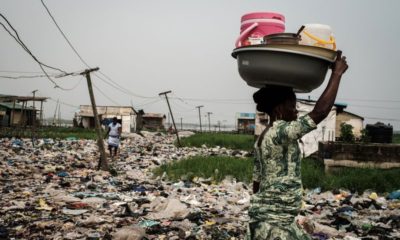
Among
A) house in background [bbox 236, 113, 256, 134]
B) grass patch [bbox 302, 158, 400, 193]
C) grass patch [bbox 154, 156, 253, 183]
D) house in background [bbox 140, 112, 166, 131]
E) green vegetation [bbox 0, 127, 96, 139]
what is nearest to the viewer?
grass patch [bbox 302, 158, 400, 193]

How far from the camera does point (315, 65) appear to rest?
205 cm

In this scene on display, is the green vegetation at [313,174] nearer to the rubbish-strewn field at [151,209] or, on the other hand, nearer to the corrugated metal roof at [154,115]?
the rubbish-strewn field at [151,209]

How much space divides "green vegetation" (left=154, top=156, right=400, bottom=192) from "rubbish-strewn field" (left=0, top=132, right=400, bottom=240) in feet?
1.27

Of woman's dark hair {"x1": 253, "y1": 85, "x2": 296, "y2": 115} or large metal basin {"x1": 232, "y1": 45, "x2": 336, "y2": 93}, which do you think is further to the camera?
woman's dark hair {"x1": 253, "y1": 85, "x2": 296, "y2": 115}

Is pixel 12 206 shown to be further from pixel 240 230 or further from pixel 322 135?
pixel 322 135

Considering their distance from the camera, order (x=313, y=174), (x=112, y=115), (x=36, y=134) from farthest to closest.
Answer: (x=112, y=115)
(x=36, y=134)
(x=313, y=174)

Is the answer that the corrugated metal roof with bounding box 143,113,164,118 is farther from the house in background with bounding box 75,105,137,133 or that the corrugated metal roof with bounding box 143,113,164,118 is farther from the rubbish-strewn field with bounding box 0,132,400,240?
the rubbish-strewn field with bounding box 0,132,400,240

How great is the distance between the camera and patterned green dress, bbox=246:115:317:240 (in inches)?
79.7

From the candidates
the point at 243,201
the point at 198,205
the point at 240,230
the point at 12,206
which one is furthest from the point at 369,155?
the point at 12,206

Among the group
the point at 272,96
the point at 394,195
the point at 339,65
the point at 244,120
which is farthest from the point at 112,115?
the point at 339,65

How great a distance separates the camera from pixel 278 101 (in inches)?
83.9

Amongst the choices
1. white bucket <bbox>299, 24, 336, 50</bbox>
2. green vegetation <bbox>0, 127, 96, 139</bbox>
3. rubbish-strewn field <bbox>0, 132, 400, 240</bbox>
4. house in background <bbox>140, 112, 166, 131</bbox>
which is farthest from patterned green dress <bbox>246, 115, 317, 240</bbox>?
house in background <bbox>140, 112, 166, 131</bbox>

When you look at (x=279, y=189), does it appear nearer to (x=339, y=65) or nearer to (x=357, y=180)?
(x=339, y=65)

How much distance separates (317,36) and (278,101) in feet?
1.43
